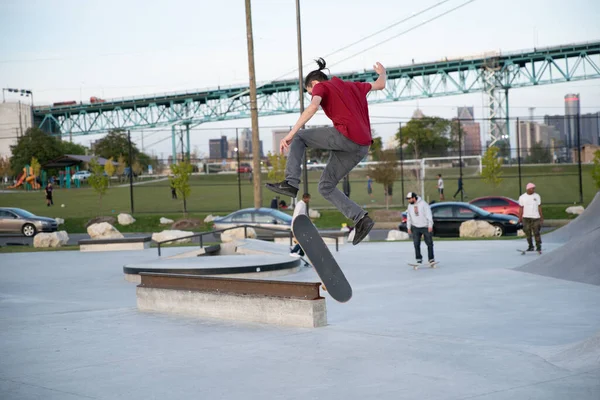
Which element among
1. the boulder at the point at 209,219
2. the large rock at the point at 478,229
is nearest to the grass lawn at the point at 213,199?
the boulder at the point at 209,219

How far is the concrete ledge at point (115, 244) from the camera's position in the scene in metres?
22.2

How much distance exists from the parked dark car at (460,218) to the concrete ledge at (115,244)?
1062cm

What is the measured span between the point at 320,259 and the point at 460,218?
18.4 meters

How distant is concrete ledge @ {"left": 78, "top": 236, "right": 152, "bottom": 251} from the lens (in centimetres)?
2220

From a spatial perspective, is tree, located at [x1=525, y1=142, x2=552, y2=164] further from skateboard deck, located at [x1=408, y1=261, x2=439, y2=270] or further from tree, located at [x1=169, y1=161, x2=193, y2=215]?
skateboard deck, located at [x1=408, y1=261, x2=439, y2=270]

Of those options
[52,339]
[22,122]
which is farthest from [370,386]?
[22,122]

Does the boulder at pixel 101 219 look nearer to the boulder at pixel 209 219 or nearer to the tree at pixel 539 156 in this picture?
the boulder at pixel 209 219

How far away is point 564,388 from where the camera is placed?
17.4 ft

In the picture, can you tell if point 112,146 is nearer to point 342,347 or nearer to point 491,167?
point 491,167

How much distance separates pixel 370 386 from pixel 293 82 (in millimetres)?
85340

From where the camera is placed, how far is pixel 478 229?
78.8ft

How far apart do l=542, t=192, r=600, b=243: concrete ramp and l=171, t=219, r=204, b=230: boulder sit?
17226mm

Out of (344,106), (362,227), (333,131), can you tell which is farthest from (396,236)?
(344,106)

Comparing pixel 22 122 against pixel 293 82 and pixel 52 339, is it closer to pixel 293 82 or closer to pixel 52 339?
pixel 293 82
